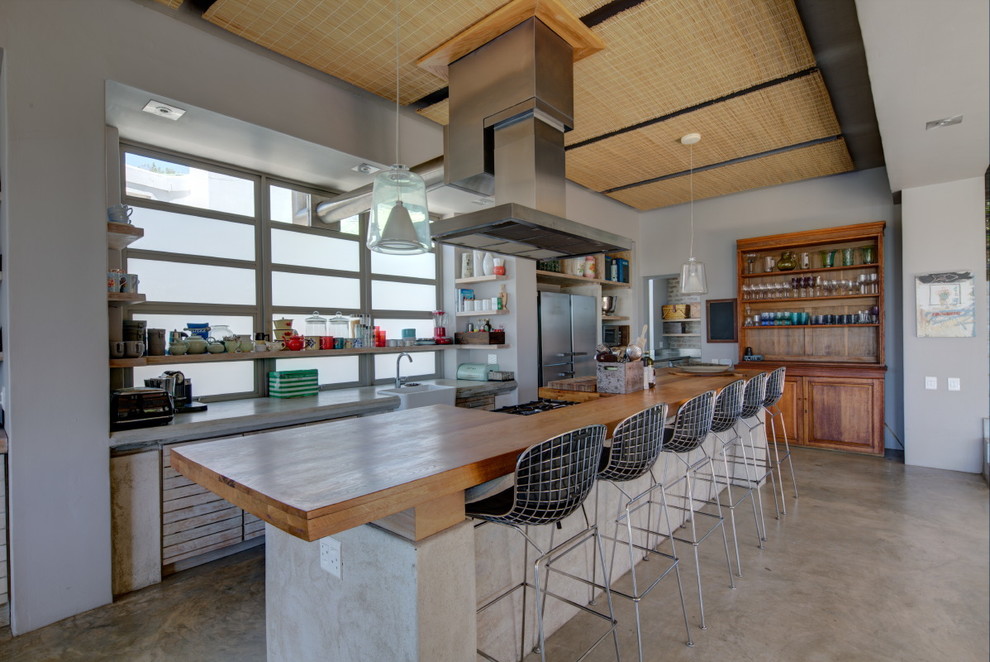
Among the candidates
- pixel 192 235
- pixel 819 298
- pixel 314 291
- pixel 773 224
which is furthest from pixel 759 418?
pixel 192 235

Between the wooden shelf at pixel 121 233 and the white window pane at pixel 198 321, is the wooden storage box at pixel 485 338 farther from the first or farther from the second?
the wooden shelf at pixel 121 233

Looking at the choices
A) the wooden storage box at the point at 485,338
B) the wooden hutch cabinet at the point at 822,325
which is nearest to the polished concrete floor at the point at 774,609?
the wooden hutch cabinet at the point at 822,325

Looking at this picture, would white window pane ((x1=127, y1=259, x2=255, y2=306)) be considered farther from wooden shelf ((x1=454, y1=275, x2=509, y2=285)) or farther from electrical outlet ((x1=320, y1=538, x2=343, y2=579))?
electrical outlet ((x1=320, y1=538, x2=343, y2=579))

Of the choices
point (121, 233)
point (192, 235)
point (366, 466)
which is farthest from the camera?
point (192, 235)

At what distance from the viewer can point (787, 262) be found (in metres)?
5.65

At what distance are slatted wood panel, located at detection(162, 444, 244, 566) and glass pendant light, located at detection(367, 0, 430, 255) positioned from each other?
1628 mm

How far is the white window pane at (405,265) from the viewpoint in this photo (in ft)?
14.9

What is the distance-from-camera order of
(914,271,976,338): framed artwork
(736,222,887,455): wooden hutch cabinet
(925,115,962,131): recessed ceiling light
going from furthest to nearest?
(736,222,887,455): wooden hutch cabinet
(914,271,976,338): framed artwork
(925,115,962,131): recessed ceiling light

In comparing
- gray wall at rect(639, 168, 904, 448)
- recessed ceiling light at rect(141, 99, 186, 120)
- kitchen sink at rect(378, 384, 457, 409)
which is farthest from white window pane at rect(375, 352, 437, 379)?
gray wall at rect(639, 168, 904, 448)

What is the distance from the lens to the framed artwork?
437 cm

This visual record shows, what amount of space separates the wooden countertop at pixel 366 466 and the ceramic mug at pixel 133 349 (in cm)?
126

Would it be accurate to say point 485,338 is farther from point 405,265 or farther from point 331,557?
point 331,557

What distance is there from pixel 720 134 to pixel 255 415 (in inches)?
168

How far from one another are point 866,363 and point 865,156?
2149 mm
